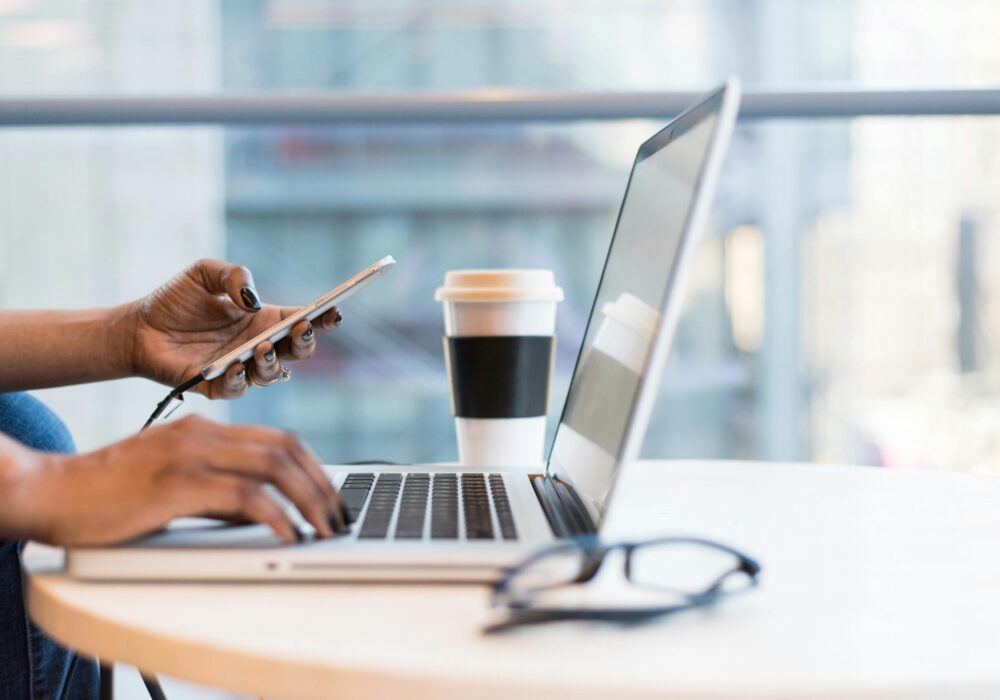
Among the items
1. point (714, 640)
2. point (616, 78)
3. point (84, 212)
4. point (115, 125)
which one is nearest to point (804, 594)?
point (714, 640)

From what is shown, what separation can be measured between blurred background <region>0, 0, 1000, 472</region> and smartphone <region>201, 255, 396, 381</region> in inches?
Answer: 97.3

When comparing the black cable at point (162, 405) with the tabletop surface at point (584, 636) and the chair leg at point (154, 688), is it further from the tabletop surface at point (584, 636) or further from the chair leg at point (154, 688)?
the tabletop surface at point (584, 636)

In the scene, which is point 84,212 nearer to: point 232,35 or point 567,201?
point 232,35

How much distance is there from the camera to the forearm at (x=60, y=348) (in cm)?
79

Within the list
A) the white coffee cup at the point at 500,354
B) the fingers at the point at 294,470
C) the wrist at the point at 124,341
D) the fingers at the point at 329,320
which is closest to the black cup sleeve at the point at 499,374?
the white coffee cup at the point at 500,354

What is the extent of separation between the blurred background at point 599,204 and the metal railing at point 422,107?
206 cm

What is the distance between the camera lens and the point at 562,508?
0.51m

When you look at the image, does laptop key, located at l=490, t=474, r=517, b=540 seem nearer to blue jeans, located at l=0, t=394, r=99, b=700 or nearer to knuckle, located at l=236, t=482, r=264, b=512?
knuckle, located at l=236, t=482, r=264, b=512

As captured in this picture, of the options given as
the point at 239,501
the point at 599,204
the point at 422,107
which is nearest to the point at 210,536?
the point at 239,501

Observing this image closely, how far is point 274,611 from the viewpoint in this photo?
0.37 m

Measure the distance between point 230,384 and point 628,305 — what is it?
1.07 feet

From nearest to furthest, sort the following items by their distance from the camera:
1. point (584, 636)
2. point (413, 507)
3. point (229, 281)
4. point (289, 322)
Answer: point (584, 636) → point (413, 507) → point (289, 322) → point (229, 281)

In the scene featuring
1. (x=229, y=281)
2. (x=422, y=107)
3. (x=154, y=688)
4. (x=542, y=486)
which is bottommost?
(x=154, y=688)

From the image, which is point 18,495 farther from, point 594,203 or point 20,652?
point 594,203
